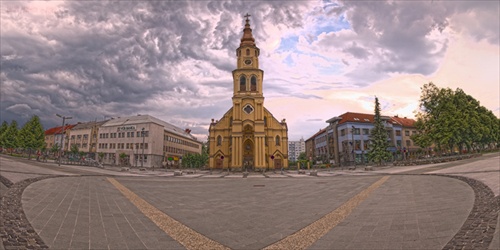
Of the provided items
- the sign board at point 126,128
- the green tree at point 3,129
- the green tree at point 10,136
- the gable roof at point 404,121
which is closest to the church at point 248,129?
the sign board at point 126,128

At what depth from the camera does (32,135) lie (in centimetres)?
7450

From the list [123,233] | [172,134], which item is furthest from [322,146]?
[123,233]

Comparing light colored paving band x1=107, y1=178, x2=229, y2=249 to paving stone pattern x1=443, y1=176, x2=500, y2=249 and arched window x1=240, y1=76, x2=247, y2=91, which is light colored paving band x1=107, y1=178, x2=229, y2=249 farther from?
arched window x1=240, y1=76, x2=247, y2=91

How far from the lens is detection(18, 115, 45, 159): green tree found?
73.9 metres

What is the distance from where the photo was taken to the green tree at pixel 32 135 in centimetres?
7394

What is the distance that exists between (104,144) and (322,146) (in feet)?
235

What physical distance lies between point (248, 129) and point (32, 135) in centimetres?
6394

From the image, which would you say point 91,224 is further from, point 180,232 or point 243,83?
point 243,83

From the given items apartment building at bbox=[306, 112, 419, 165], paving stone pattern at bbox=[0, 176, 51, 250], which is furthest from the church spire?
paving stone pattern at bbox=[0, 176, 51, 250]

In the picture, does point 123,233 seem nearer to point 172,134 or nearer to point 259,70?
point 259,70

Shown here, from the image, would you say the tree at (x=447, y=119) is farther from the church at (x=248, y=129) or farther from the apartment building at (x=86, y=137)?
the apartment building at (x=86, y=137)

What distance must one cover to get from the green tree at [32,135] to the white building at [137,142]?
50.2 ft

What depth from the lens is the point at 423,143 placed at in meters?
49.4

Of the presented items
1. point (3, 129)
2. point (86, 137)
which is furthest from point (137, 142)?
point (3, 129)
